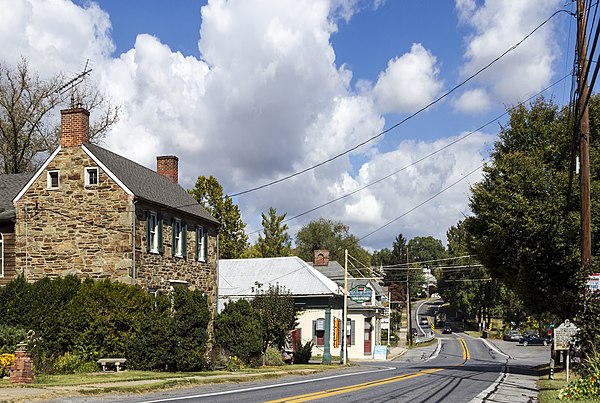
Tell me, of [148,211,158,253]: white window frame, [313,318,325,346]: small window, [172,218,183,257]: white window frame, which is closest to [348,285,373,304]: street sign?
[313,318,325,346]: small window

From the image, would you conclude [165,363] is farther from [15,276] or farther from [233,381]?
[15,276]

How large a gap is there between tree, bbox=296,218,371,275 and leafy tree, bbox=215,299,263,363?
2540 inches

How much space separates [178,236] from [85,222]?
4866 millimetres

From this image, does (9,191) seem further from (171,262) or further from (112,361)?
(112,361)

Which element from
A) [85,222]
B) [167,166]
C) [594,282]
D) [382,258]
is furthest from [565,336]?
[382,258]

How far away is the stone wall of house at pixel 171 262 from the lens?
29.0 metres

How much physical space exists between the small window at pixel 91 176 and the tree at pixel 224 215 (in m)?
29.0

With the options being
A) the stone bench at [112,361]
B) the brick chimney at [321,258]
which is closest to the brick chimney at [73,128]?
the stone bench at [112,361]

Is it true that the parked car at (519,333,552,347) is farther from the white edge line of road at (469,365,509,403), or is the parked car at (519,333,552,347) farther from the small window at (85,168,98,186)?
the small window at (85,168,98,186)

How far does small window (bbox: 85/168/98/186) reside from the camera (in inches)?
1155

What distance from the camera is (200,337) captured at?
27172mm

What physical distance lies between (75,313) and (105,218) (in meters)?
4.53

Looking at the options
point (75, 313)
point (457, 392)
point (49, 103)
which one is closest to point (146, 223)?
point (75, 313)

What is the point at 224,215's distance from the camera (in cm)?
6134
